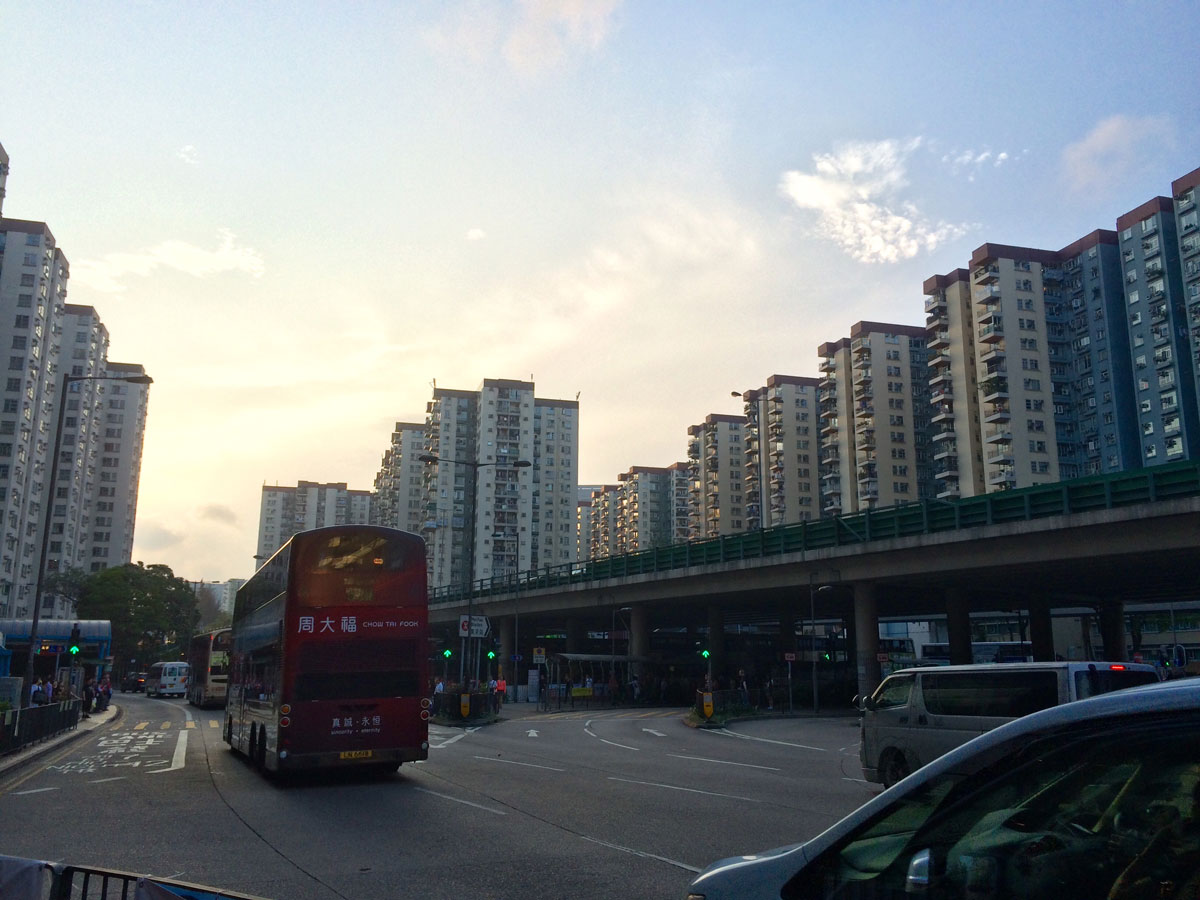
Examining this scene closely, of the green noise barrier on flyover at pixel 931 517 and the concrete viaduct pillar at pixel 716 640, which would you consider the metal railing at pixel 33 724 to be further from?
the concrete viaduct pillar at pixel 716 640

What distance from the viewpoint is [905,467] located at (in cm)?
11031

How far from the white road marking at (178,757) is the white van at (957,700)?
1386cm

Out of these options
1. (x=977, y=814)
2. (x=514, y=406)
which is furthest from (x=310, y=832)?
(x=514, y=406)

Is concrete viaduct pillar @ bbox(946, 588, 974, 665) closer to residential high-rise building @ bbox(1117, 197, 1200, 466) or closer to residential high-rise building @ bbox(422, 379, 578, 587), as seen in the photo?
residential high-rise building @ bbox(1117, 197, 1200, 466)

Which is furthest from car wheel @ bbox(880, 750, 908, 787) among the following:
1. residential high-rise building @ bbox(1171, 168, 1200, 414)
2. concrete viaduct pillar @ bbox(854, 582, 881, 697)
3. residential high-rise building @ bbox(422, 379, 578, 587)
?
residential high-rise building @ bbox(422, 379, 578, 587)

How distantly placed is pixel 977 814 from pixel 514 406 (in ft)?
460

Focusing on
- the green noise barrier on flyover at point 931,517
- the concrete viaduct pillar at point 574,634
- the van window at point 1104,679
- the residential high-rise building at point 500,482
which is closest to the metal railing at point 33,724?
the van window at point 1104,679

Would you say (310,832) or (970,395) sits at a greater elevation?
(970,395)

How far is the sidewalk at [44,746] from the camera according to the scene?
19641mm

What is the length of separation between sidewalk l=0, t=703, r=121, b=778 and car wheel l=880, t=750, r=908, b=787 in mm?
16680

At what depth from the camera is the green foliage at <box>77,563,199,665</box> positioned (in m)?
88.9

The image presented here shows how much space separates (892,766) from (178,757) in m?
16.4

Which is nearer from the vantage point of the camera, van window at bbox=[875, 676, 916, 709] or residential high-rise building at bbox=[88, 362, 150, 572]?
van window at bbox=[875, 676, 916, 709]

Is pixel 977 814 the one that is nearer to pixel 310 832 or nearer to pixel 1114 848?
pixel 1114 848
